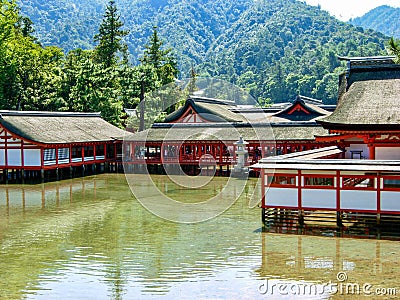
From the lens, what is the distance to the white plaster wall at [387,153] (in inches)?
865

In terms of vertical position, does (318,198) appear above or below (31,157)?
below

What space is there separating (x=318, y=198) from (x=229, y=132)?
62.8ft

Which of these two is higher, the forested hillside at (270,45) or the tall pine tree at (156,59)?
the forested hillside at (270,45)

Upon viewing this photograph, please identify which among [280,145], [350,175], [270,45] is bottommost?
[350,175]

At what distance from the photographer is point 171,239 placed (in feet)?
54.1

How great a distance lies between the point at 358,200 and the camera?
16469 mm

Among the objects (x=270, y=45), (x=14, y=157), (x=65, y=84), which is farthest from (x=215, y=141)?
(x=270, y=45)

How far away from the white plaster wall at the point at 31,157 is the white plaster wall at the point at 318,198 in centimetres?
1981

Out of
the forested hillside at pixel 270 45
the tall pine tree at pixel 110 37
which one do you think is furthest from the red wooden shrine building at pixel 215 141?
the forested hillside at pixel 270 45

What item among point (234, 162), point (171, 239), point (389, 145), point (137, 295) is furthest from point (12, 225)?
point (234, 162)

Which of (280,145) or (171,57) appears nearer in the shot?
(280,145)

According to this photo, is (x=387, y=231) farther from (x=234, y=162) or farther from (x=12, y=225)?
(x=234, y=162)

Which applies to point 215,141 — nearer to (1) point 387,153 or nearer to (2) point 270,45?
(1) point 387,153

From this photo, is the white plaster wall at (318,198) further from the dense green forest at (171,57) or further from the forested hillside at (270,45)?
the forested hillside at (270,45)
